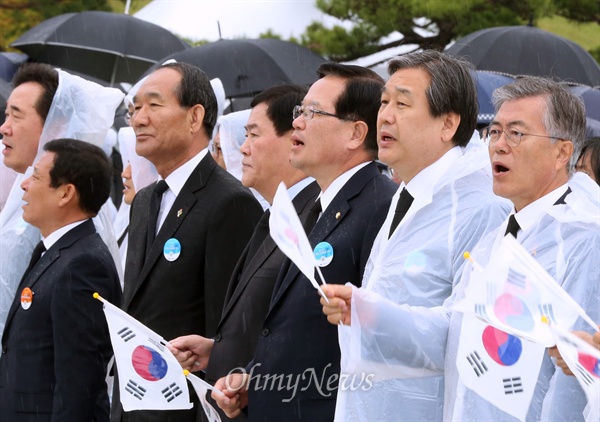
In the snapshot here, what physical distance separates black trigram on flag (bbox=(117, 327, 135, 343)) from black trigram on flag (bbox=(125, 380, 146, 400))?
18 cm

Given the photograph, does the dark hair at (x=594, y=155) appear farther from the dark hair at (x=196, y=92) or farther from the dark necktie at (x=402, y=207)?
the dark hair at (x=196, y=92)

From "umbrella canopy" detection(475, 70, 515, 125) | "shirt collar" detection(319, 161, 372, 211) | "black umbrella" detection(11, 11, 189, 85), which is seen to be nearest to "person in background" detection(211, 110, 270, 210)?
"umbrella canopy" detection(475, 70, 515, 125)

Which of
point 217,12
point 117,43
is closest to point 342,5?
point 217,12

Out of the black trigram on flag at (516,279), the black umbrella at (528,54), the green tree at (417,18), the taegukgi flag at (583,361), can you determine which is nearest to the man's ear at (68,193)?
the black trigram on flag at (516,279)

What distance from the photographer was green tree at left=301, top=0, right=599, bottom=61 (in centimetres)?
1321

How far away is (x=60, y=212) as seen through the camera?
18.5 feet

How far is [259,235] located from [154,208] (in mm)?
691

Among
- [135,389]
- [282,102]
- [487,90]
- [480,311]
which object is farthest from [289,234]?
[487,90]

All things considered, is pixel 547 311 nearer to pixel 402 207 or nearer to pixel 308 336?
pixel 402 207

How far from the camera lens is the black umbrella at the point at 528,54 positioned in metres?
9.66

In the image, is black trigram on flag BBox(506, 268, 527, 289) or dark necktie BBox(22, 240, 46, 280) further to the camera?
dark necktie BBox(22, 240, 46, 280)

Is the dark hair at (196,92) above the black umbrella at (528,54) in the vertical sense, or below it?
above

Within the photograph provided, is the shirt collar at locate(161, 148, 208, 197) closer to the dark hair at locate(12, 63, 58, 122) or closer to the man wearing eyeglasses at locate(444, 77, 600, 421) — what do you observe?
the dark hair at locate(12, 63, 58, 122)

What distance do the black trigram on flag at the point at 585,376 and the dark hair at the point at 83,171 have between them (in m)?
3.24
